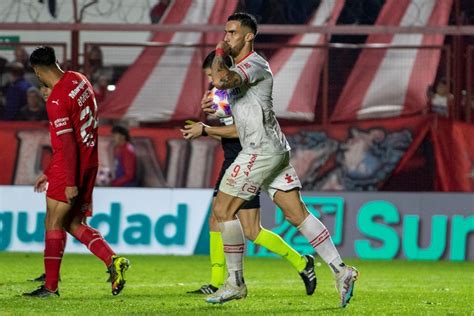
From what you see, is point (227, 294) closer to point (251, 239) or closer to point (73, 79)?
point (251, 239)

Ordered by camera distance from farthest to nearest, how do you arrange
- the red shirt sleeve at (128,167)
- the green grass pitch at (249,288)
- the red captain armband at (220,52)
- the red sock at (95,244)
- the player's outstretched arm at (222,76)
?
Result: the red shirt sleeve at (128,167)
the red sock at (95,244)
the green grass pitch at (249,288)
the red captain armband at (220,52)
the player's outstretched arm at (222,76)

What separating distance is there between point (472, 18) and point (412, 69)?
103 cm

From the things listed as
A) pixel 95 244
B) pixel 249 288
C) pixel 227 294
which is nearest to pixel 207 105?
pixel 95 244

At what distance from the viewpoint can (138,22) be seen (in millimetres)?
19281

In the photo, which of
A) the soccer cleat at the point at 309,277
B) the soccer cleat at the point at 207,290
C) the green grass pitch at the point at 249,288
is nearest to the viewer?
the green grass pitch at the point at 249,288

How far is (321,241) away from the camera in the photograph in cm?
1022

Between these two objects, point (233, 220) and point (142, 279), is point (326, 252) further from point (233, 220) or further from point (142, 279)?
point (142, 279)

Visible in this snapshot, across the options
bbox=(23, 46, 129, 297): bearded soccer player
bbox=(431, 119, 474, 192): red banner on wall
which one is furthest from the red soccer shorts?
bbox=(431, 119, 474, 192): red banner on wall

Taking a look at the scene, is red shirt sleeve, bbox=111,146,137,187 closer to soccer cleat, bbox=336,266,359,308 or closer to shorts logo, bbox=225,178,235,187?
shorts logo, bbox=225,178,235,187

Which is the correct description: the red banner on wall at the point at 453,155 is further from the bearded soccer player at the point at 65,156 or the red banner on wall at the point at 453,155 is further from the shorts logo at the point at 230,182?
the shorts logo at the point at 230,182

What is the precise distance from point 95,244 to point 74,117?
3.21ft

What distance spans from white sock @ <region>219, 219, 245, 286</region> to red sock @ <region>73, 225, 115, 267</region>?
3.47ft

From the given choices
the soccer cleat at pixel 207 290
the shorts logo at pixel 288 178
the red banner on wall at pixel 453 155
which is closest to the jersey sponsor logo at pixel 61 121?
the shorts logo at pixel 288 178

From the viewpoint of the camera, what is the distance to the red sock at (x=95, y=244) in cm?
1083
